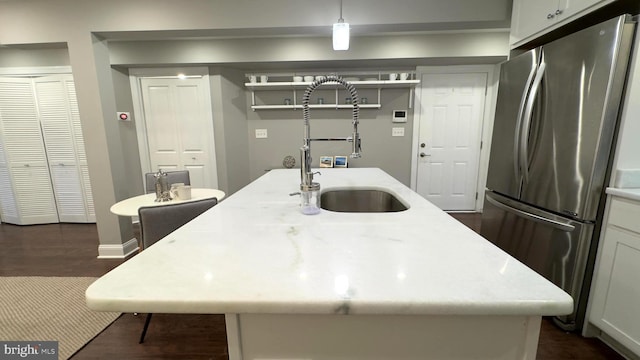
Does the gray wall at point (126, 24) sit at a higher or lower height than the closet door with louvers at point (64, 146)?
higher

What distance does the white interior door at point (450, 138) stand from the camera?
381cm

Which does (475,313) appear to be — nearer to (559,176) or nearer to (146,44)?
(559,176)

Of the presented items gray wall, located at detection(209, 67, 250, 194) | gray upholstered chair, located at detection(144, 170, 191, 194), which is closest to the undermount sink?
gray upholstered chair, located at detection(144, 170, 191, 194)

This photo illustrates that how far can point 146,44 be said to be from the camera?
333 cm

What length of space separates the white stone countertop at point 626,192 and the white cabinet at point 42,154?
5098 millimetres

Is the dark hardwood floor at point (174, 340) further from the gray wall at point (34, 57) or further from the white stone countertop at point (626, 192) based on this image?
the gray wall at point (34, 57)

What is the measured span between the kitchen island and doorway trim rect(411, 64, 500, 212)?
11.0 feet

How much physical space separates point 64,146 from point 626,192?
5.36 m

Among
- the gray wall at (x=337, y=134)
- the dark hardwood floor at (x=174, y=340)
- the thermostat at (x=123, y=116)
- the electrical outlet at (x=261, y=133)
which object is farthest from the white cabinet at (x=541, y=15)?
the thermostat at (x=123, y=116)

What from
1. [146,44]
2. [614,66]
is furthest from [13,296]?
[614,66]

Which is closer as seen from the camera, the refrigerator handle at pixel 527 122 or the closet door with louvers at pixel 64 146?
the refrigerator handle at pixel 527 122

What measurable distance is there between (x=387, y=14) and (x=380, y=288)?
2407mm

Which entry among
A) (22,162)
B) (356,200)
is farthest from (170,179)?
(22,162)

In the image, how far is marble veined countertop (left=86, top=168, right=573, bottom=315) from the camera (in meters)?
0.56
